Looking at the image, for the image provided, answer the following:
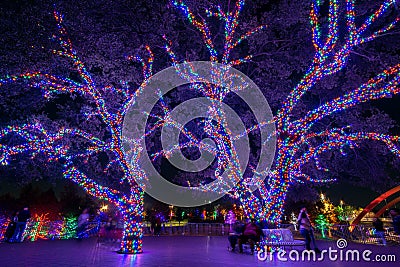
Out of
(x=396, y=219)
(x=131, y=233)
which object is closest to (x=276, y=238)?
(x=131, y=233)

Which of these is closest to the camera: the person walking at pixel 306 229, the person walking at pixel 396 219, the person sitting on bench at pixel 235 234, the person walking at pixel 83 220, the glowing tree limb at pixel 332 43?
the glowing tree limb at pixel 332 43

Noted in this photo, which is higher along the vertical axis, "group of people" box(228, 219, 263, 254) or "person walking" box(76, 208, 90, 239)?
"person walking" box(76, 208, 90, 239)

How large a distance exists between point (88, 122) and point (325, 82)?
1007 centimetres

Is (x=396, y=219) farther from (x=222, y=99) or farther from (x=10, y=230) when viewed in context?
(x=10, y=230)

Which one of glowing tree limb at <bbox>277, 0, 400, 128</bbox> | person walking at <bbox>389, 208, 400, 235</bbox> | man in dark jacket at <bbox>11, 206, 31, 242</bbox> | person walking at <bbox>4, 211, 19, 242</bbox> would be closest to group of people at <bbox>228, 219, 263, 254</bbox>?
glowing tree limb at <bbox>277, 0, 400, 128</bbox>

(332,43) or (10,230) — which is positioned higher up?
(332,43)

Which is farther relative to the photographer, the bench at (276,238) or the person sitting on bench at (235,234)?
the person sitting on bench at (235,234)

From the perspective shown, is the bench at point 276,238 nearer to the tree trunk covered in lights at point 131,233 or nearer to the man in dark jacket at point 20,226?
the tree trunk covered in lights at point 131,233

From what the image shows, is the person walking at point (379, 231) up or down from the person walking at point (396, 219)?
down

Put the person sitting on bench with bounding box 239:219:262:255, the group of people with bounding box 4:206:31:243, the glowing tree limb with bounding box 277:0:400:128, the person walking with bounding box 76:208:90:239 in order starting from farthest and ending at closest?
the person walking with bounding box 76:208:90:239 → the group of people with bounding box 4:206:31:243 → the person sitting on bench with bounding box 239:219:262:255 → the glowing tree limb with bounding box 277:0:400:128

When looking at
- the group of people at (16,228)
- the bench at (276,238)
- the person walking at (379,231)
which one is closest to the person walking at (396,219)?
the person walking at (379,231)

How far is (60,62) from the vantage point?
33.3 ft

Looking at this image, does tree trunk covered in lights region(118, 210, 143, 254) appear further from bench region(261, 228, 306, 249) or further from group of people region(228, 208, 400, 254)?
bench region(261, 228, 306, 249)

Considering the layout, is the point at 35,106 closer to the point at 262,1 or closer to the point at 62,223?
the point at 62,223
